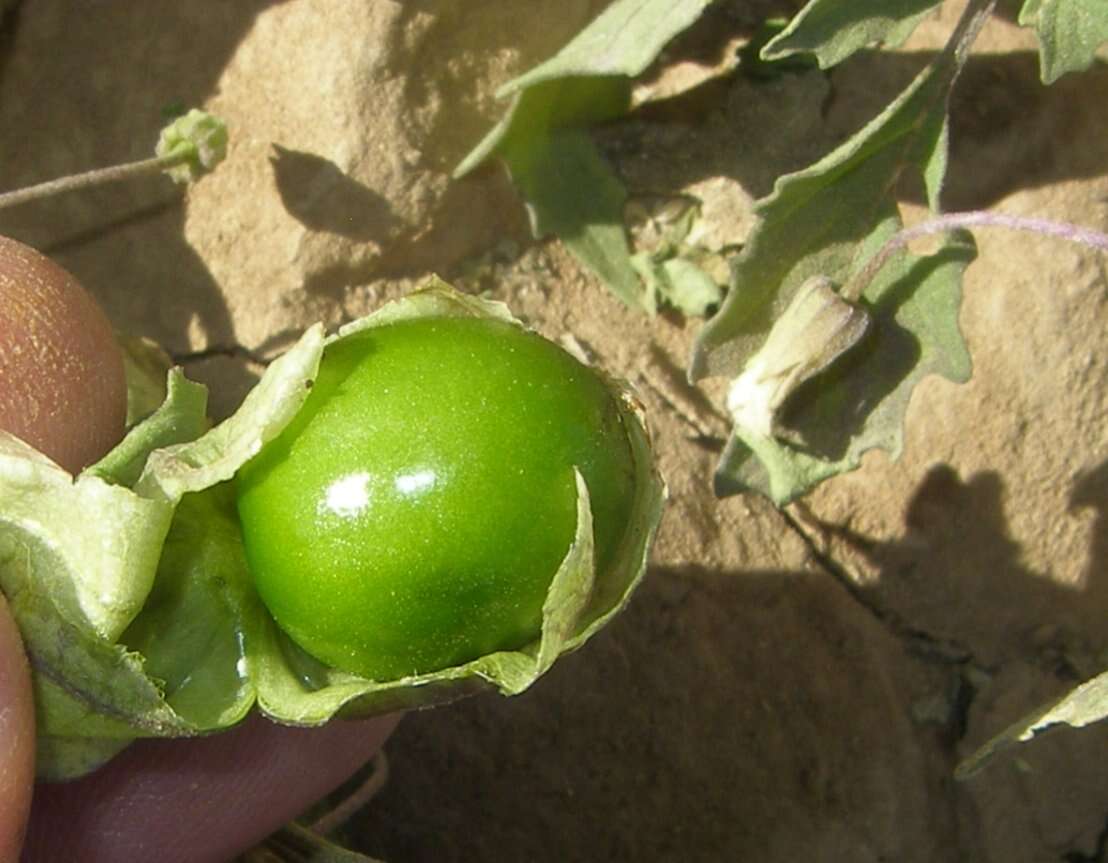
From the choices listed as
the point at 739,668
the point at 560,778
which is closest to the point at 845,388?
the point at 739,668

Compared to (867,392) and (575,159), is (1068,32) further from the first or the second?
(575,159)

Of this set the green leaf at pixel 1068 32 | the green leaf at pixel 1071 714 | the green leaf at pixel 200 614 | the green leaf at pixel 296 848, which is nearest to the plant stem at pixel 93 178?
the green leaf at pixel 200 614

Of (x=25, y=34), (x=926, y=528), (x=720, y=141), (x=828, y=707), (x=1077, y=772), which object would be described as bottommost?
(x=1077, y=772)

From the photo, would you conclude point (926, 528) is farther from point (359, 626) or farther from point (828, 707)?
point (359, 626)

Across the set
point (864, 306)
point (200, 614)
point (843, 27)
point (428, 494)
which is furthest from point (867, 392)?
point (200, 614)

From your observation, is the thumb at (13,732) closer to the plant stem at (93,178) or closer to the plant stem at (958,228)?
the plant stem at (93,178)

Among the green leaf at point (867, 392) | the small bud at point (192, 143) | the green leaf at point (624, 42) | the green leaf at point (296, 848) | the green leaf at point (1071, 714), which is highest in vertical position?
the small bud at point (192, 143)

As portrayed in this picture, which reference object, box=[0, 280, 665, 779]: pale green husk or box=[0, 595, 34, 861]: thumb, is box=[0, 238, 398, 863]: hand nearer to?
box=[0, 280, 665, 779]: pale green husk

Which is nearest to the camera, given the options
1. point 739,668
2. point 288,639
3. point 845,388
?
point 288,639

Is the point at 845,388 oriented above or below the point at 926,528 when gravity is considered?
above
